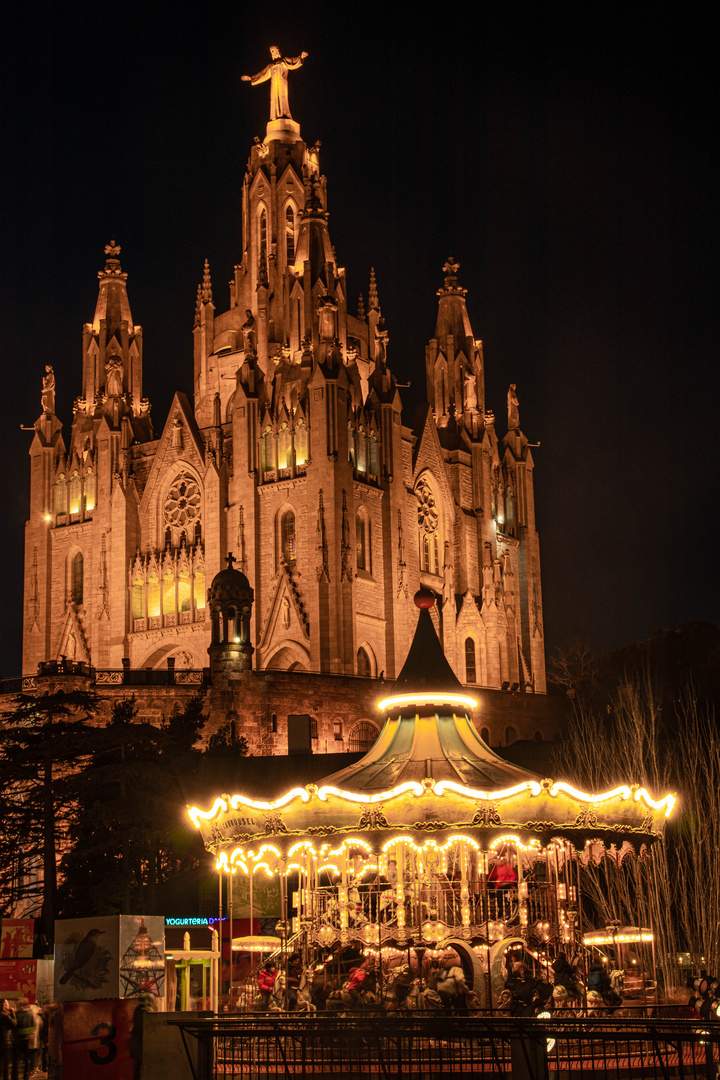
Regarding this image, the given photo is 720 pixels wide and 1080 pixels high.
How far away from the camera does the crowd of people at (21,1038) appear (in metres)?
18.3

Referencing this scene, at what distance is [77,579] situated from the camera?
6638 centimetres

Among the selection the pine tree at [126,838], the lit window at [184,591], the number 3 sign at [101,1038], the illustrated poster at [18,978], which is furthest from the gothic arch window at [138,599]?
the number 3 sign at [101,1038]

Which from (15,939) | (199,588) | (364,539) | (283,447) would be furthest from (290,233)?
(15,939)

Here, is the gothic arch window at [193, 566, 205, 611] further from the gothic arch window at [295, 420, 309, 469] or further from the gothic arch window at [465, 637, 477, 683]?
the gothic arch window at [465, 637, 477, 683]

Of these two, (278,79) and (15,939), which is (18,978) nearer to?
(15,939)

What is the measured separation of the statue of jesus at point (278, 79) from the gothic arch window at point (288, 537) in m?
23.1

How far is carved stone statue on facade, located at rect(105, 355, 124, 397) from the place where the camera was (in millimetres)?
66875

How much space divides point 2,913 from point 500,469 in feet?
130

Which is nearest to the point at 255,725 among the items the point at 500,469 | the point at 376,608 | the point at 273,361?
the point at 376,608

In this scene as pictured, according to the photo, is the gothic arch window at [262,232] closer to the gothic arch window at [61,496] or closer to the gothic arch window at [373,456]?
the gothic arch window at [373,456]

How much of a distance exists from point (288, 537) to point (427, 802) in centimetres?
4044

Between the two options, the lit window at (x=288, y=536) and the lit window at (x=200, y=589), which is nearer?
the lit window at (x=288, y=536)

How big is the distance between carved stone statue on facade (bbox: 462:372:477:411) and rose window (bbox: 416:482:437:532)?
19.7 ft

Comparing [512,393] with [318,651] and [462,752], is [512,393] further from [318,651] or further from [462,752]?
[462,752]
